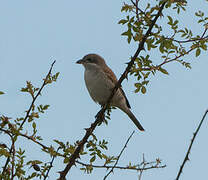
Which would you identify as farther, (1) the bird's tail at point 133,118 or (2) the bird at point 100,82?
(1) the bird's tail at point 133,118

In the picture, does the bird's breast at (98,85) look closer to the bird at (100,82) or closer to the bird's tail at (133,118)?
the bird at (100,82)

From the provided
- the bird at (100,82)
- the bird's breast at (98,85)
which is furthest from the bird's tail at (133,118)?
the bird's breast at (98,85)

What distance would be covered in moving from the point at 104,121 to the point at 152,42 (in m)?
1.37

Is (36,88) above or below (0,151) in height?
above

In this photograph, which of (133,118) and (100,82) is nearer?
(100,82)

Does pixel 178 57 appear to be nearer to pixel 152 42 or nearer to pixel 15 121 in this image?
pixel 152 42

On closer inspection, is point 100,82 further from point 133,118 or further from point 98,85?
point 133,118

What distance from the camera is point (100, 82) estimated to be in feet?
21.7

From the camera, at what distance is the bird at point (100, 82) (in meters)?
6.59

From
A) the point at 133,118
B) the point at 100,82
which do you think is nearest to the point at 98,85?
the point at 100,82

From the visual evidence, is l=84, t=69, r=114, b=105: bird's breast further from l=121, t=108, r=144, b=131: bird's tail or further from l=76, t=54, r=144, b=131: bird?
l=121, t=108, r=144, b=131: bird's tail

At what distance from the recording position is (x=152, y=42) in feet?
10.9

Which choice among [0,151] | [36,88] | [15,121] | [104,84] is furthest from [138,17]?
[104,84]

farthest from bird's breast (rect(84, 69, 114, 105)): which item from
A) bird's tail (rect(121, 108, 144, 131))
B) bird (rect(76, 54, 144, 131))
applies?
bird's tail (rect(121, 108, 144, 131))
